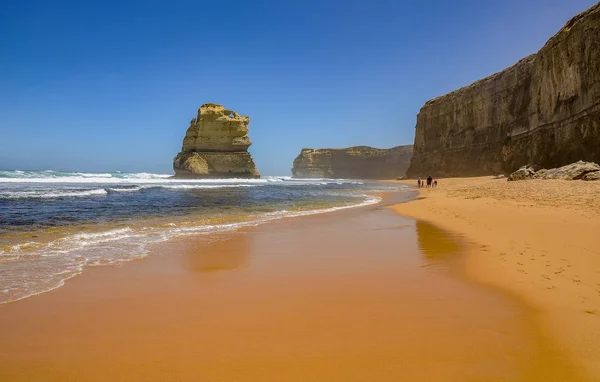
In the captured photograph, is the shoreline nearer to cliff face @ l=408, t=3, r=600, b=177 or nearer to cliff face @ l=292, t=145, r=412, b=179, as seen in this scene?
cliff face @ l=408, t=3, r=600, b=177

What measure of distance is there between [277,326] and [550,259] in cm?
489

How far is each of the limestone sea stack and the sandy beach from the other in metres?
73.1

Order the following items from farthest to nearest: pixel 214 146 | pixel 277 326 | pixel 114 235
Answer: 1. pixel 214 146
2. pixel 114 235
3. pixel 277 326

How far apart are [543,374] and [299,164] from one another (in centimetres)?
16317

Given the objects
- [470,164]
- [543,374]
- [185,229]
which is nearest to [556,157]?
[470,164]

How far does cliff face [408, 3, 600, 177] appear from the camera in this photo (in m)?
26.3

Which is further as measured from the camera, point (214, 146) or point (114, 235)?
point (214, 146)

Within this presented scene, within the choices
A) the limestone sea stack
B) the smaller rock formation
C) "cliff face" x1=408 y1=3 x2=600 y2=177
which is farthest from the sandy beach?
the limestone sea stack

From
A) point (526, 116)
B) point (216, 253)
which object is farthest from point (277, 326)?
point (526, 116)

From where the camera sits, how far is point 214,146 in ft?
267

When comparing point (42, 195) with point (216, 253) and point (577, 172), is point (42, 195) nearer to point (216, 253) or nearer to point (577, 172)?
point (216, 253)

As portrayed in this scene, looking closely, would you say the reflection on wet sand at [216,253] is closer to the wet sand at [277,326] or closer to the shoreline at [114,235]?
the wet sand at [277,326]

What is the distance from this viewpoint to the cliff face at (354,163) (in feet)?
440

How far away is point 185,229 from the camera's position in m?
10.2
